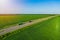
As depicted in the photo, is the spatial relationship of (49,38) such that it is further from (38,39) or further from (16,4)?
(16,4)

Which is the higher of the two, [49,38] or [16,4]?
[16,4]

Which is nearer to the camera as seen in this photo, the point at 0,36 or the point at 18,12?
the point at 0,36

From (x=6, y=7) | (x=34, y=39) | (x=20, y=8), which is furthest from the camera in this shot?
(x=20, y=8)

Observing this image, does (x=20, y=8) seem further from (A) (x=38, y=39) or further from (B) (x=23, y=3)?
(A) (x=38, y=39)

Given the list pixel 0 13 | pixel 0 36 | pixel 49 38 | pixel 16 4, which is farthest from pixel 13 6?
pixel 49 38

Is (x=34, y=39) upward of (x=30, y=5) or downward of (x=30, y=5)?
downward

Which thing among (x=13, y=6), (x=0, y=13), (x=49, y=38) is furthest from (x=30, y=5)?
(x=49, y=38)

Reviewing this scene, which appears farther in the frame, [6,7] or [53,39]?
[6,7]

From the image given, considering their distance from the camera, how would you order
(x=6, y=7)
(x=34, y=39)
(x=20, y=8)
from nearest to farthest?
1. (x=34, y=39)
2. (x=6, y=7)
3. (x=20, y=8)
